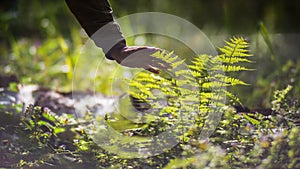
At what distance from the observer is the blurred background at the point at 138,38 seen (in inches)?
122

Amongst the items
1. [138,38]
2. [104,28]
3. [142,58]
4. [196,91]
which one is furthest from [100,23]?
[138,38]

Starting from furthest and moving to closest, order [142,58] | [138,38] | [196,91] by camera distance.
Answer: [138,38], [196,91], [142,58]

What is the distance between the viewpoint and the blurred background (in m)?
3.11

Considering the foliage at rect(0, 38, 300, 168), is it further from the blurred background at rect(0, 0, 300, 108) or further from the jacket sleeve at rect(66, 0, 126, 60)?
the blurred background at rect(0, 0, 300, 108)

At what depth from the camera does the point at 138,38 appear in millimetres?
4020

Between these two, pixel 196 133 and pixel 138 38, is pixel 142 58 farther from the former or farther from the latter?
pixel 138 38

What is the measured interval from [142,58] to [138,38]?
2088 millimetres

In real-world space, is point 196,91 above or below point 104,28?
below

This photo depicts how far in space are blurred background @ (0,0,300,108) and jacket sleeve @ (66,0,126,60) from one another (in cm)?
82

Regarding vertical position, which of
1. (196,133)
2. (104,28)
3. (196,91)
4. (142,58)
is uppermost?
(104,28)

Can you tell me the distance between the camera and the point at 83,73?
3793 mm

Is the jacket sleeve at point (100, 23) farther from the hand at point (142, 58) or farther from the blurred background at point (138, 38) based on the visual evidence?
the blurred background at point (138, 38)

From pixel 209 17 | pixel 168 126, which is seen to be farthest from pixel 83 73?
pixel 168 126

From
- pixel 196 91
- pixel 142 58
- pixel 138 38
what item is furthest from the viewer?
pixel 138 38
